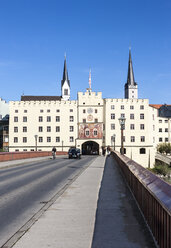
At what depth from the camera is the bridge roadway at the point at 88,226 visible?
16.6 feet

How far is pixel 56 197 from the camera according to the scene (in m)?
9.74

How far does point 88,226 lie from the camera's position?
6234 millimetres

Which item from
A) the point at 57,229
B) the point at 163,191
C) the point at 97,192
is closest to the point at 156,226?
the point at 163,191

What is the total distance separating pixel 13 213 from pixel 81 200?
248 centimetres

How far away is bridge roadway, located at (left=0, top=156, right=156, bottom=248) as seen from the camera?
507cm

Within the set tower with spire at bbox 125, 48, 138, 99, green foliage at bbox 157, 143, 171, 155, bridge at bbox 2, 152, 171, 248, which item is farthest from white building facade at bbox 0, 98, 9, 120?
bridge at bbox 2, 152, 171, 248

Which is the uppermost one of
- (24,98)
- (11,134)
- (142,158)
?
(24,98)

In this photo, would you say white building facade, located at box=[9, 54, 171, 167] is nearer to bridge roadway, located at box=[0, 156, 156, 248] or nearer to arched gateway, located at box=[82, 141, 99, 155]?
arched gateway, located at box=[82, 141, 99, 155]

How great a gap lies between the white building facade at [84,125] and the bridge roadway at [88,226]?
246 ft

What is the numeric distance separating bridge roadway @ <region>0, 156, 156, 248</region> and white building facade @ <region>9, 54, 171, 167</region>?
75.0 meters

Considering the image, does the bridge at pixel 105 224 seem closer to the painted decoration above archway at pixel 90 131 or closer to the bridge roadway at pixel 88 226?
the bridge roadway at pixel 88 226

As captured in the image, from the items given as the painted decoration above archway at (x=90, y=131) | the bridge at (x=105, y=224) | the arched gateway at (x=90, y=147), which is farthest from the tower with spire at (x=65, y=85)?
the bridge at (x=105, y=224)

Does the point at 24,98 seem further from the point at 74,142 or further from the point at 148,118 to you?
the point at 148,118

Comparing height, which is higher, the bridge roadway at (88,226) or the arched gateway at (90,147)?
the bridge roadway at (88,226)
